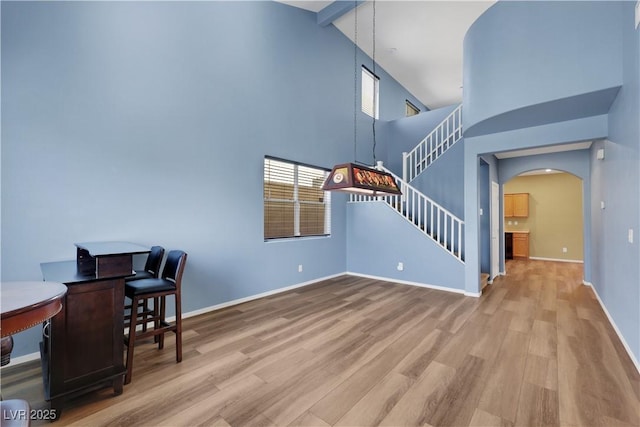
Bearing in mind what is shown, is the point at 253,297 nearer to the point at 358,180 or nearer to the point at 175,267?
the point at 175,267

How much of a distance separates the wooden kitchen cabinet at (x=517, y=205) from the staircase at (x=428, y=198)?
14.6ft

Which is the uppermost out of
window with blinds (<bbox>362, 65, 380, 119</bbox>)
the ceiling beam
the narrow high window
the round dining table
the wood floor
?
the ceiling beam

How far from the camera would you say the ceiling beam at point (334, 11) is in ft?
17.0

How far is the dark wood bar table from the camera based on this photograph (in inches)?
73.9

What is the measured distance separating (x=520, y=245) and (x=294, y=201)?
26.4ft

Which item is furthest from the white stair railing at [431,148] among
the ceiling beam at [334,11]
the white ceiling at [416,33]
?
the ceiling beam at [334,11]

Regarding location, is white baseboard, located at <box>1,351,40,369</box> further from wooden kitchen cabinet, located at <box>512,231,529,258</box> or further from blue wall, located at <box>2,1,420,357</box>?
wooden kitchen cabinet, located at <box>512,231,529,258</box>

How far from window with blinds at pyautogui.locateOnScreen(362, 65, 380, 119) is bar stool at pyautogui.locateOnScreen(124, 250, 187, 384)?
19.3 ft

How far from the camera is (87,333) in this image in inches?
78.0

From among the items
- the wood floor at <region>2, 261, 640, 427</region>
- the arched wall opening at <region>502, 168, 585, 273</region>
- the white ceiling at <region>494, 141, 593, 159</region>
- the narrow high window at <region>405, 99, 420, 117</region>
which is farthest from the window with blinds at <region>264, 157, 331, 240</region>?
the arched wall opening at <region>502, 168, 585, 273</region>

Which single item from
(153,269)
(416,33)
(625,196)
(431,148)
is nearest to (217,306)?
(153,269)

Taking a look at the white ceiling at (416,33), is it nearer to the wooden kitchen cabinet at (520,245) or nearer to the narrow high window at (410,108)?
the narrow high window at (410,108)

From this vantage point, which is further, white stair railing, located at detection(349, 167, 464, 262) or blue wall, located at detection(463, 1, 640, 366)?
white stair railing, located at detection(349, 167, 464, 262)

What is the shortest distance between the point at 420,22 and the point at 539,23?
336 centimetres
